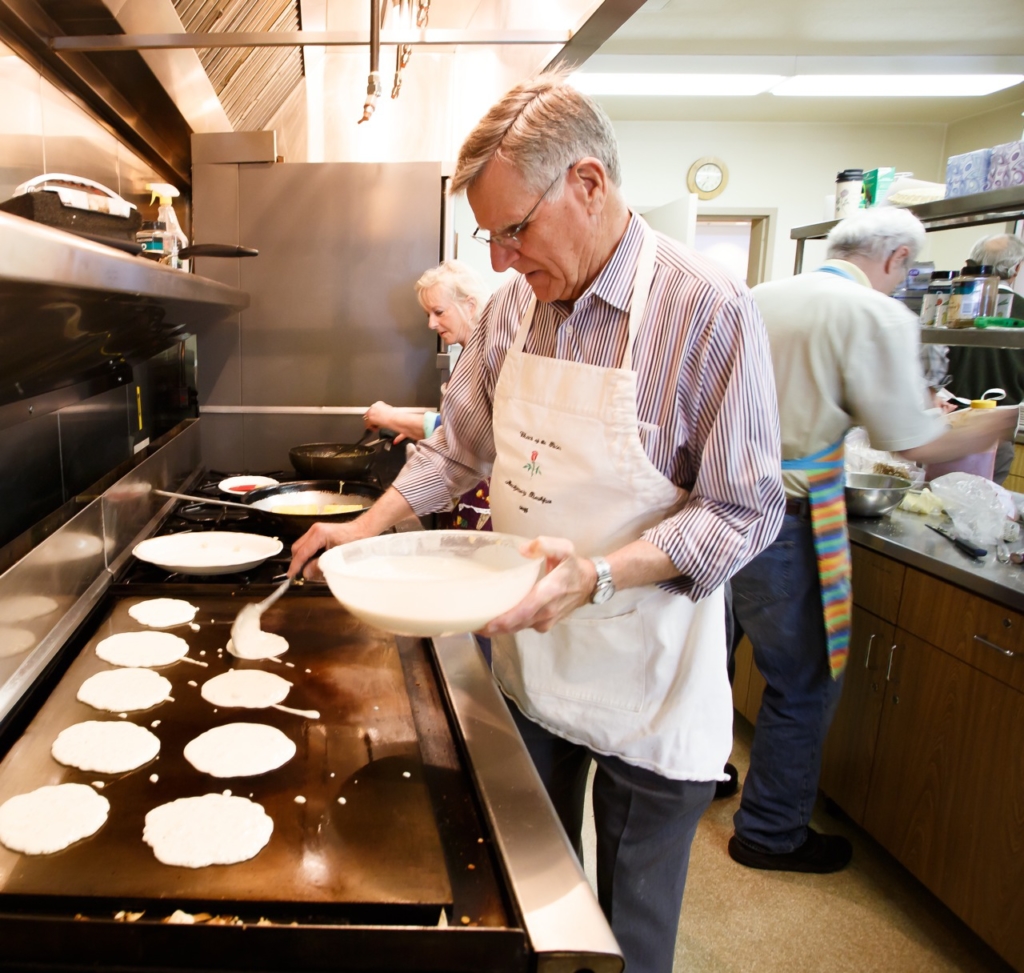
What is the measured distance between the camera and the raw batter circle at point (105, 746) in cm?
101

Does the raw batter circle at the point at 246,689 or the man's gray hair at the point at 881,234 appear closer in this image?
the raw batter circle at the point at 246,689

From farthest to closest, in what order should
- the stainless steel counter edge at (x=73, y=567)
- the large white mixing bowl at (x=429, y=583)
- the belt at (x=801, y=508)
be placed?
the belt at (x=801, y=508), the stainless steel counter edge at (x=73, y=567), the large white mixing bowl at (x=429, y=583)

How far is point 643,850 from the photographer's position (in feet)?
4.20

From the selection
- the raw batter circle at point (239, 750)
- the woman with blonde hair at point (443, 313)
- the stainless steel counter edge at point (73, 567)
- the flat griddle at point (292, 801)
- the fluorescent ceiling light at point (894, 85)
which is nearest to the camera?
the flat griddle at point (292, 801)

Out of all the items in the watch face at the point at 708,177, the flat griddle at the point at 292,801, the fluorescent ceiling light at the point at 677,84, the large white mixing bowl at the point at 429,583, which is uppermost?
the fluorescent ceiling light at the point at 677,84

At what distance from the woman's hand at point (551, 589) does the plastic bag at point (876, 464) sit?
6.43 feet

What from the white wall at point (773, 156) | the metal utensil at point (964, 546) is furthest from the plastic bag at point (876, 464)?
the white wall at point (773, 156)

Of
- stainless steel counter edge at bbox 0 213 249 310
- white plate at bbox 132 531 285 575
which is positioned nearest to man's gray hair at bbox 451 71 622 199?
stainless steel counter edge at bbox 0 213 249 310

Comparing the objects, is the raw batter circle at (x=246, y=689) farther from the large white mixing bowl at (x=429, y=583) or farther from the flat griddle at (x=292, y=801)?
the large white mixing bowl at (x=429, y=583)

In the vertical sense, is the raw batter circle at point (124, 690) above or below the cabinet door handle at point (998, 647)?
above

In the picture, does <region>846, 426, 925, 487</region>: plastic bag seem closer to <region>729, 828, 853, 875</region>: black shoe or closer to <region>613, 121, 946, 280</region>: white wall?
<region>729, 828, 853, 875</region>: black shoe

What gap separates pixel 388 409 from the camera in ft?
8.72

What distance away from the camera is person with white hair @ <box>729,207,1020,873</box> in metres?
2.06

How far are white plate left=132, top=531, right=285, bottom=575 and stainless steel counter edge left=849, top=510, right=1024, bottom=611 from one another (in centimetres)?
168
